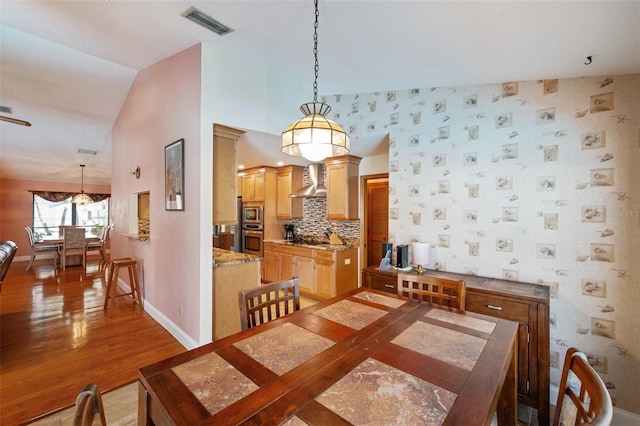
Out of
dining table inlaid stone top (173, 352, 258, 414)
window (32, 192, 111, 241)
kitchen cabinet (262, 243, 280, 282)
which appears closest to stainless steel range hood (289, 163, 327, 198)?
kitchen cabinet (262, 243, 280, 282)

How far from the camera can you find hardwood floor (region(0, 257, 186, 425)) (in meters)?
2.17

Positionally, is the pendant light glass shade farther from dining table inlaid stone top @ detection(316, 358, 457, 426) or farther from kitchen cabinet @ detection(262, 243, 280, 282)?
kitchen cabinet @ detection(262, 243, 280, 282)

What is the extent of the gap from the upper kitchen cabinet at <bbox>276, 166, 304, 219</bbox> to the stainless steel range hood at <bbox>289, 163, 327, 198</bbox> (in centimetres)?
28

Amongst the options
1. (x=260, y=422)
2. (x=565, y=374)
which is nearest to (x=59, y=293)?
(x=260, y=422)

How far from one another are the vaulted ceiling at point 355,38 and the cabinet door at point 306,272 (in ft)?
6.53

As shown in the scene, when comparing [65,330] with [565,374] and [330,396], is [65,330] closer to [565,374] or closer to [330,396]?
[330,396]

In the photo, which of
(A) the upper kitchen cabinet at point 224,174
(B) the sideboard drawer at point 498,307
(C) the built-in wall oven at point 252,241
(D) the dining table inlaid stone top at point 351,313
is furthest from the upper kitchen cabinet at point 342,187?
(D) the dining table inlaid stone top at point 351,313

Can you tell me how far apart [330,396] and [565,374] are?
88 centimetres

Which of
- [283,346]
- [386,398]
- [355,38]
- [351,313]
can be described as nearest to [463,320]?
[351,313]

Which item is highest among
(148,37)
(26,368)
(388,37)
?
(148,37)

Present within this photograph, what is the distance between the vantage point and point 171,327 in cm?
320

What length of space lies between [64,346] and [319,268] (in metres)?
3.06

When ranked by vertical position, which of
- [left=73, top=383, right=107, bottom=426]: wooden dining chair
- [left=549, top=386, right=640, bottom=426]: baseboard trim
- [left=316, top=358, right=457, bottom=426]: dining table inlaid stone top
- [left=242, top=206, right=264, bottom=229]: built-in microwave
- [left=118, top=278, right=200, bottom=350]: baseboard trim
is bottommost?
[left=549, top=386, right=640, bottom=426]: baseboard trim

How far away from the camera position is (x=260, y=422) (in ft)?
2.68
